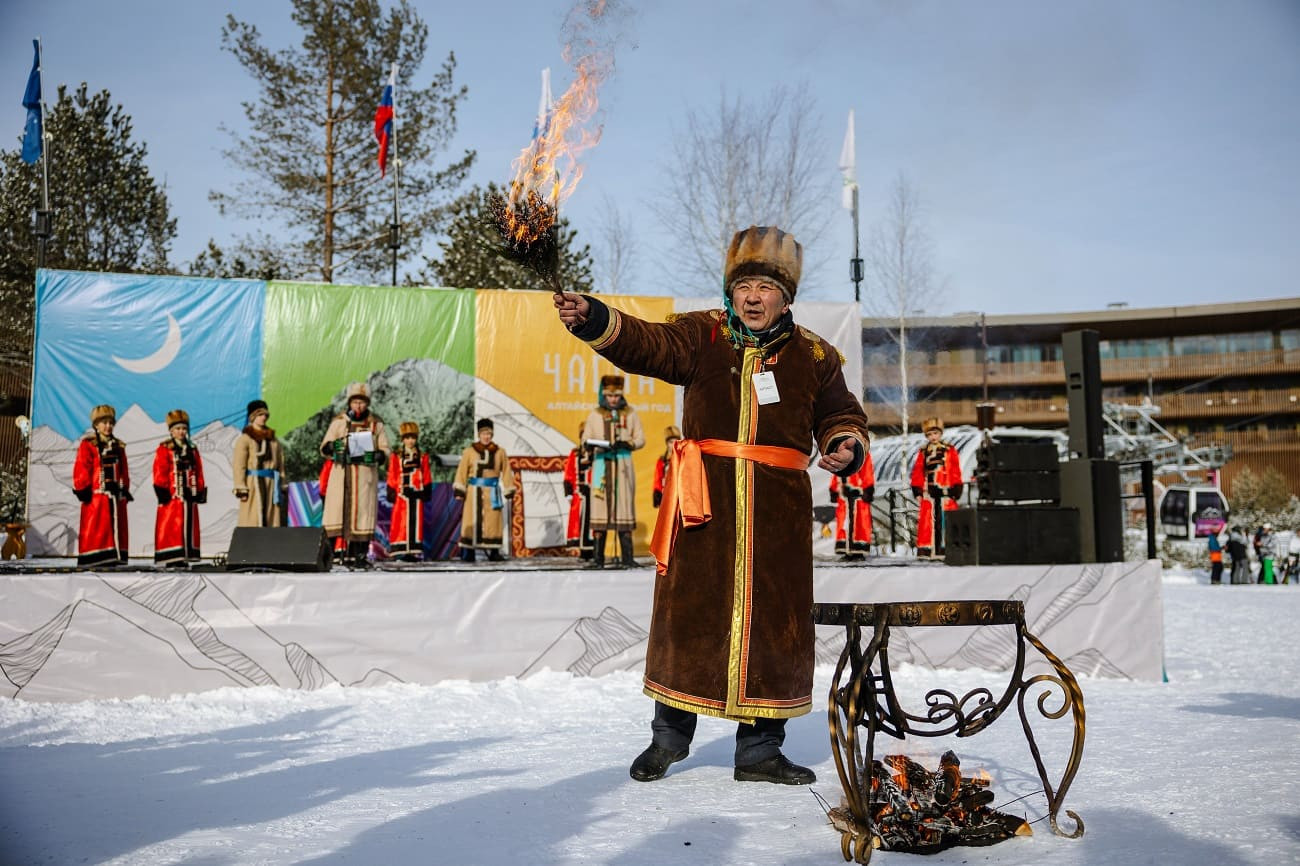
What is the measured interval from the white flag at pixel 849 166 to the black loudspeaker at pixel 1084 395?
5683mm

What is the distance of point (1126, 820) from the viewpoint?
2922mm

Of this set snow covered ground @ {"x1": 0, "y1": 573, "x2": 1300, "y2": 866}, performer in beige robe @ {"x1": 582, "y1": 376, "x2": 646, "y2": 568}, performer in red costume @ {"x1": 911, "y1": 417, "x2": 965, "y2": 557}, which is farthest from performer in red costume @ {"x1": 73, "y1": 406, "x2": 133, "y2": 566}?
performer in red costume @ {"x1": 911, "y1": 417, "x2": 965, "y2": 557}

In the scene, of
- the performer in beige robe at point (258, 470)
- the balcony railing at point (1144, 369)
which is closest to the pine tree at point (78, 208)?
the performer in beige robe at point (258, 470)

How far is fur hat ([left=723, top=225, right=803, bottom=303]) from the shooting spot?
346 centimetres

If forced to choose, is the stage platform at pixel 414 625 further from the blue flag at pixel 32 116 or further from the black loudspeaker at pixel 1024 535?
the blue flag at pixel 32 116

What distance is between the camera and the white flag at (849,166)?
12.8 meters

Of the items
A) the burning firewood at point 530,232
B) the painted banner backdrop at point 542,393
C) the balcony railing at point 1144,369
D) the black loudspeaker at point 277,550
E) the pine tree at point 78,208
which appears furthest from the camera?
the balcony railing at point 1144,369

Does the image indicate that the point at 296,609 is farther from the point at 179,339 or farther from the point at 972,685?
the point at 179,339

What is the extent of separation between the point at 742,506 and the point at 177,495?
6621 millimetres

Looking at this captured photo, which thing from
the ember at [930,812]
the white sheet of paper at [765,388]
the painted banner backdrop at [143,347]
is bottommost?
the ember at [930,812]

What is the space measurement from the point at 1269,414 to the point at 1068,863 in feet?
152

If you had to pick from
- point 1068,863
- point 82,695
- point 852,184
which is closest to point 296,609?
point 82,695

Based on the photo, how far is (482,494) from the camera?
10281mm

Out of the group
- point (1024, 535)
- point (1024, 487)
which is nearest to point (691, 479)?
point (1024, 535)
